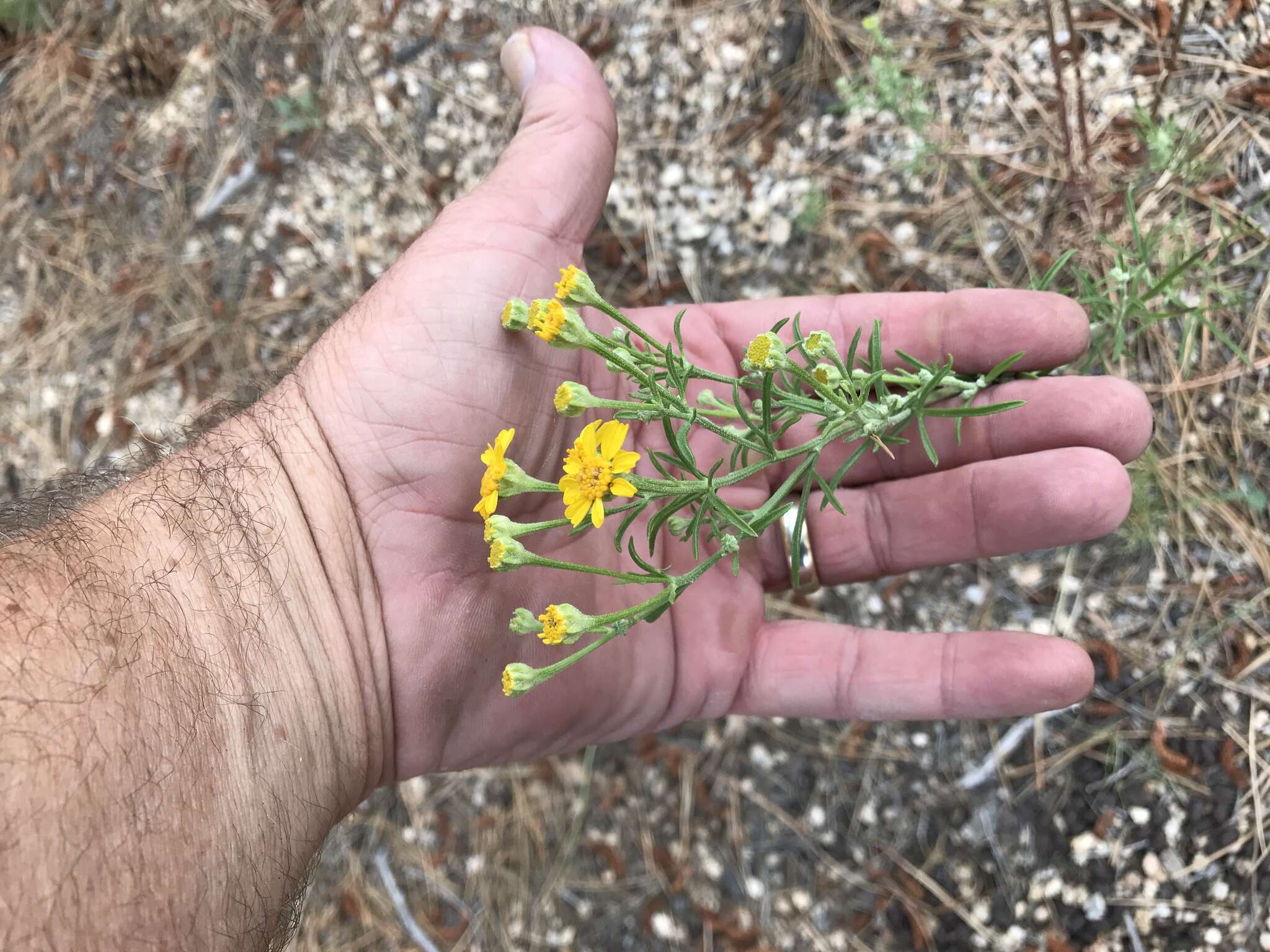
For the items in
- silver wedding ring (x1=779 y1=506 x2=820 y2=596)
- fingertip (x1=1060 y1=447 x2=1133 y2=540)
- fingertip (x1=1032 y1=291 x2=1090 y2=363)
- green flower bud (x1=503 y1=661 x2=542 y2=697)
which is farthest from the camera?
silver wedding ring (x1=779 y1=506 x2=820 y2=596)

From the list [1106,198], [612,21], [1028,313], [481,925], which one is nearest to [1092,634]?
[1028,313]

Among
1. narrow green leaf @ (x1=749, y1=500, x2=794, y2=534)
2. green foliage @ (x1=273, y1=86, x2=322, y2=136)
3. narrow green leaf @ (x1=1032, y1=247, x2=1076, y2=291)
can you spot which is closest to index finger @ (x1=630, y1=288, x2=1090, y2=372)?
narrow green leaf @ (x1=1032, y1=247, x2=1076, y2=291)

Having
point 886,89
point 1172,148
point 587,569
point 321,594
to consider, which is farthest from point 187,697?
point 1172,148

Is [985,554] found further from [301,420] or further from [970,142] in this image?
[301,420]

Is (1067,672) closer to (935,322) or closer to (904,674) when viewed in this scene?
(904,674)

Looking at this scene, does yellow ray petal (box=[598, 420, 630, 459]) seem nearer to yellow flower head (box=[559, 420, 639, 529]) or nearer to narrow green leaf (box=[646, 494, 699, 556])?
yellow flower head (box=[559, 420, 639, 529])

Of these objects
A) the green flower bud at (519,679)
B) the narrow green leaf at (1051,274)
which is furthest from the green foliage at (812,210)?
the green flower bud at (519,679)
